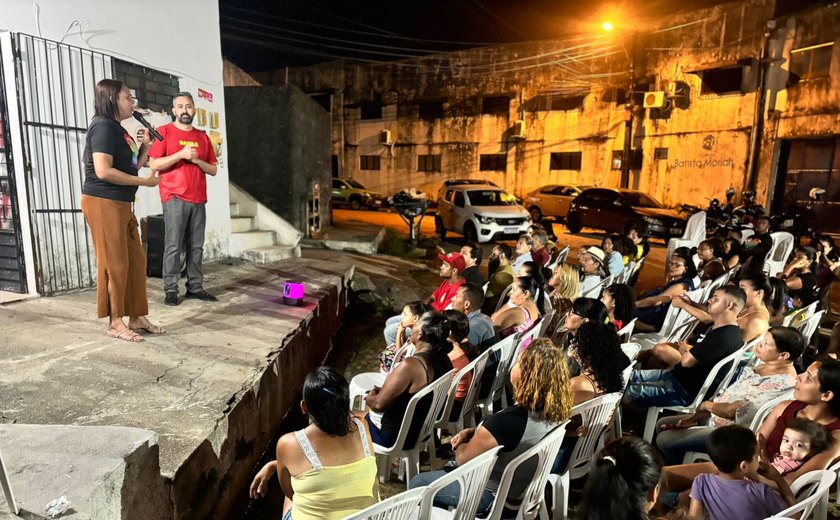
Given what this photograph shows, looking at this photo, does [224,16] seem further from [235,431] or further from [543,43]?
[235,431]

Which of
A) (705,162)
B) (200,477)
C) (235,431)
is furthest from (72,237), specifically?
(705,162)

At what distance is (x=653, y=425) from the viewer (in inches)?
138

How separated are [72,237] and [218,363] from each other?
2628 mm

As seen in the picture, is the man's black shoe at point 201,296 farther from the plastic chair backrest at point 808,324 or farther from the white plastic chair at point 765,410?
the plastic chair backrest at point 808,324

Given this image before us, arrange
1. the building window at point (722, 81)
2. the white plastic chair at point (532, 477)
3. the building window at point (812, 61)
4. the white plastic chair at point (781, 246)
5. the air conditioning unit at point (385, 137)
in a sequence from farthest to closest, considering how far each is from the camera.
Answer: the air conditioning unit at point (385, 137) → the building window at point (722, 81) → the building window at point (812, 61) → the white plastic chair at point (781, 246) → the white plastic chair at point (532, 477)

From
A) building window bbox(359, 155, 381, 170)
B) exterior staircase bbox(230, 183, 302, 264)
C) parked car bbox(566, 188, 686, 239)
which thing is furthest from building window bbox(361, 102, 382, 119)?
exterior staircase bbox(230, 183, 302, 264)

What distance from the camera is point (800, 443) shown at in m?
2.31

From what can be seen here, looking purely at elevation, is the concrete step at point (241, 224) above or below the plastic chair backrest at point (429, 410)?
above

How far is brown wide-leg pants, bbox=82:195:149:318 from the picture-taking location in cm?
377

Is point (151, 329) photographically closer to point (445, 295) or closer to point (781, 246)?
point (445, 295)

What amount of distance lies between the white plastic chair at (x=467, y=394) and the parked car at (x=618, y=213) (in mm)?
11536

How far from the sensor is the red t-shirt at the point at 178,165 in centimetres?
486

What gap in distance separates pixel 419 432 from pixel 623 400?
1.45 meters

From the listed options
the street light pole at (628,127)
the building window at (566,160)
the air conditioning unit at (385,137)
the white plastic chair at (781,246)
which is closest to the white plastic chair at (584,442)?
the white plastic chair at (781,246)
